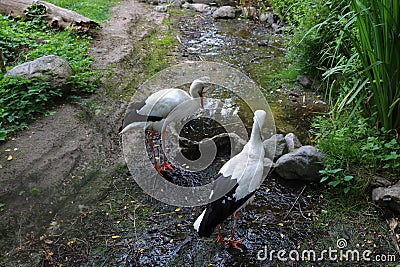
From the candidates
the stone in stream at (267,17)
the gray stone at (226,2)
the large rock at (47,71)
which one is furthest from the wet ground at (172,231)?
the gray stone at (226,2)

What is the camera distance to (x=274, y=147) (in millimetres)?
3881

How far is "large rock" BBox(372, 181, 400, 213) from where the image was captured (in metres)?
3.12

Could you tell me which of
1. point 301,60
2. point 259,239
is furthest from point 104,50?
point 259,239

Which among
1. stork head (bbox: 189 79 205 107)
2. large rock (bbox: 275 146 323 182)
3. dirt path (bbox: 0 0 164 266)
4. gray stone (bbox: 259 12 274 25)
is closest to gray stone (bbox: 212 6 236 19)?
gray stone (bbox: 259 12 274 25)

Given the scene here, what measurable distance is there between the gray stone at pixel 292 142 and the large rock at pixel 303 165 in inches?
12.5

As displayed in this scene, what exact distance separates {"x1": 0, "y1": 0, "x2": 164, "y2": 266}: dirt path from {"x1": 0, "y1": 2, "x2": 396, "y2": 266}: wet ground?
0.08 feet

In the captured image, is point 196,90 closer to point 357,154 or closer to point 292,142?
point 292,142

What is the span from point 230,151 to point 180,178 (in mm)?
685

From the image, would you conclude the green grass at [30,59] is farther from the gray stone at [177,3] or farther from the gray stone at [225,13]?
the gray stone at [177,3]

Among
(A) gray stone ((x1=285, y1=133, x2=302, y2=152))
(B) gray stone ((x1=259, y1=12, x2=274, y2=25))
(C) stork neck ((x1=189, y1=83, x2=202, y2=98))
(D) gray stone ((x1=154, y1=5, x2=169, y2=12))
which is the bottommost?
(D) gray stone ((x1=154, y1=5, x2=169, y2=12))

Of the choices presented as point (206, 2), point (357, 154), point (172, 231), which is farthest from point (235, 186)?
point (206, 2)

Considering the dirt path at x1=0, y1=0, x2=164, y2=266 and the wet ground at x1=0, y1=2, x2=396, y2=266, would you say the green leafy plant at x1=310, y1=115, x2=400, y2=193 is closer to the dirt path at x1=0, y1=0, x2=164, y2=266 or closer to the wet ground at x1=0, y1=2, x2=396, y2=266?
the wet ground at x1=0, y1=2, x2=396, y2=266

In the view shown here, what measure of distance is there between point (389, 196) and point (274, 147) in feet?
3.78

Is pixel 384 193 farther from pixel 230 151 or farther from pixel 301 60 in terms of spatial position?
pixel 301 60
